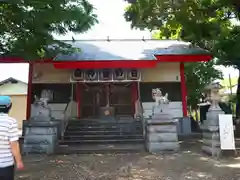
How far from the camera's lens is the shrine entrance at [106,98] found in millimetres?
14398

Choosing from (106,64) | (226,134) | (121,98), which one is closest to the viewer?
(226,134)

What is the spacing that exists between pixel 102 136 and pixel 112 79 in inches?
122

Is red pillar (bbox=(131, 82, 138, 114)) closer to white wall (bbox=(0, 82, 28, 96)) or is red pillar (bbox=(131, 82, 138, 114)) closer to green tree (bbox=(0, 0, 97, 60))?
green tree (bbox=(0, 0, 97, 60))

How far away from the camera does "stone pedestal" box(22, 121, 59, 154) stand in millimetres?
9453

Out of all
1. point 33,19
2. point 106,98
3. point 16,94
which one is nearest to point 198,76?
point 106,98

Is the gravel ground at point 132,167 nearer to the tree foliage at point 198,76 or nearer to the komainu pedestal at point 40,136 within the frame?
the komainu pedestal at point 40,136

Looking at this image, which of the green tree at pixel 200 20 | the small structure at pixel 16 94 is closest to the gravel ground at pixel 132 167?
the green tree at pixel 200 20

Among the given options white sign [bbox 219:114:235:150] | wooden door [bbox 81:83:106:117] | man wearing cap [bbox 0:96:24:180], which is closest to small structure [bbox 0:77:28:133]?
wooden door [bbox 81:83:106:117]

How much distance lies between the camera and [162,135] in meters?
9.59

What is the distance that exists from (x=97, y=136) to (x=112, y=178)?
5133mm

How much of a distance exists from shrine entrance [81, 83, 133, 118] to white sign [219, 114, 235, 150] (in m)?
6.58

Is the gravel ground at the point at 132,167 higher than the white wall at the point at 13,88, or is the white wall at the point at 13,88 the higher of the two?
the white wall at the point at 13,88

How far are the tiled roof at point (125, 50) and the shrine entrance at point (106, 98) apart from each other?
5.88ft

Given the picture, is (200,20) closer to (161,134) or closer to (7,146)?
(161,134)
